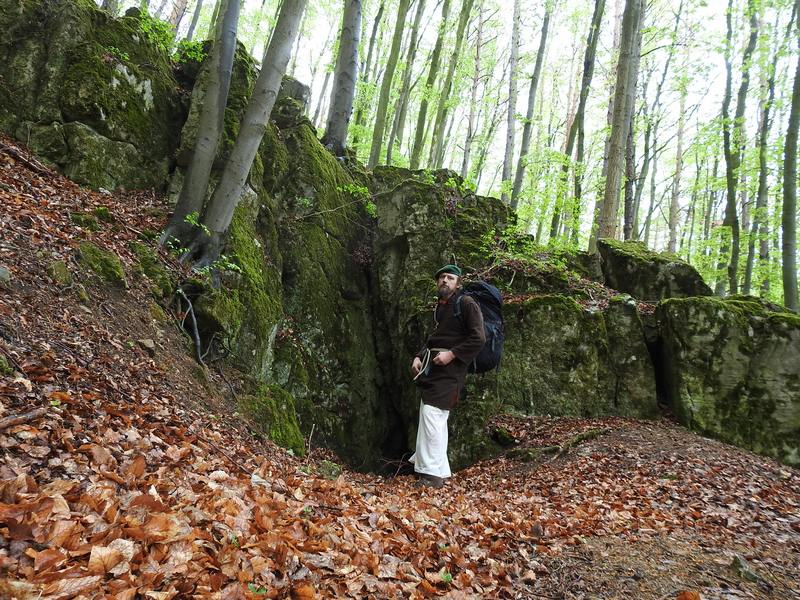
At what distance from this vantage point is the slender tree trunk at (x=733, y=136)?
13.4m

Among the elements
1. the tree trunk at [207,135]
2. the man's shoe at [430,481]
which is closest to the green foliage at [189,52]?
the tree trunk at [207,135]

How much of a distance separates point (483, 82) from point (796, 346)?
19.2m

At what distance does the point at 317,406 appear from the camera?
27.3ft

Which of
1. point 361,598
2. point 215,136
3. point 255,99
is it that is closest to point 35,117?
point 215,136

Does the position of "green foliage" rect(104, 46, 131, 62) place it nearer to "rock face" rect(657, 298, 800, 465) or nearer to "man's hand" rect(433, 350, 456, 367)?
"man's hand" rect(433, 350, 456, 367)

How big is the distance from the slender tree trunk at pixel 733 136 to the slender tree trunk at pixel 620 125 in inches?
179

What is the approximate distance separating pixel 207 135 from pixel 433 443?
5646mm

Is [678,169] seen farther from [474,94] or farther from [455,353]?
[455,353]

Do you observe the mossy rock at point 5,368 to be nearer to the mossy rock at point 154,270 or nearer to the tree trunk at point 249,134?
the mossy rock at point 154,270

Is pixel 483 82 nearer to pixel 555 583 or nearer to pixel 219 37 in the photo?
pixel 219 37

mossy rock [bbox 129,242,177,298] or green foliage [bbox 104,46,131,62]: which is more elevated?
green foliage [bbox 104,46,131,62]

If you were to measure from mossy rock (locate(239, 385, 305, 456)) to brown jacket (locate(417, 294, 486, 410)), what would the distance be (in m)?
1.96

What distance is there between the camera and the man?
19.2 ft

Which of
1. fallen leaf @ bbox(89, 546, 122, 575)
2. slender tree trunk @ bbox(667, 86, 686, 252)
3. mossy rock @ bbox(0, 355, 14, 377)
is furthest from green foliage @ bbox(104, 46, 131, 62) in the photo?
slender tree trunk @ bbox(667, 86, 686, 252)
